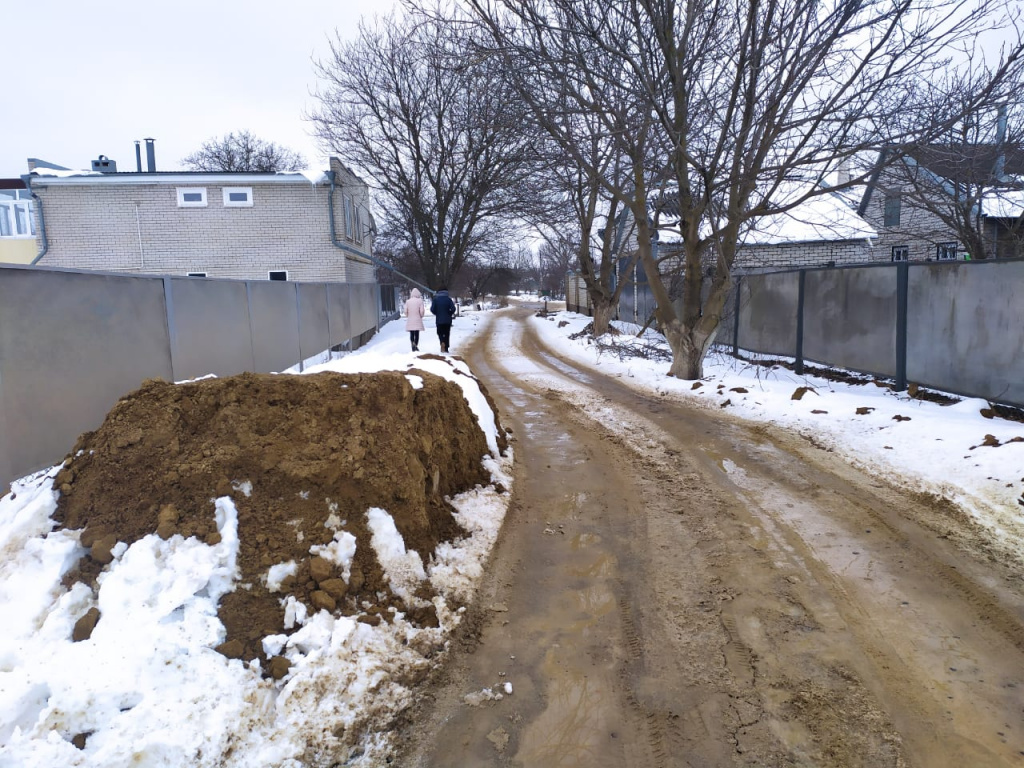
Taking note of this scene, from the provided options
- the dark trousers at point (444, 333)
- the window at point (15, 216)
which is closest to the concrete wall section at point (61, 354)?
the dark trousers at point (444, 333)

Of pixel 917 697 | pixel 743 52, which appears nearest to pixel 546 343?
pixel 743 52

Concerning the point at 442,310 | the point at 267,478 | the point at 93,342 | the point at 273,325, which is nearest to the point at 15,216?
the point at 442,310

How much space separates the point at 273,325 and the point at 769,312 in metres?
10.4

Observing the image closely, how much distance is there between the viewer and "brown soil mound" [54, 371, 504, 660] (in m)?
3.41

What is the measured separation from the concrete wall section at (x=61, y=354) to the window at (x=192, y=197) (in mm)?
16715

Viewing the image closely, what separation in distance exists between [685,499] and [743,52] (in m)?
7.62

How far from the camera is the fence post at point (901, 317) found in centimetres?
957

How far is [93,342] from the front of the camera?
5.96m

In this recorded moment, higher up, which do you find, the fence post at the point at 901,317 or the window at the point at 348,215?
the window at the point at 348,215

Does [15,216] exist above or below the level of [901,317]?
above

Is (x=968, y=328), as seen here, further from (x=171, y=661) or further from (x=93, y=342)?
(x=93, y=342)

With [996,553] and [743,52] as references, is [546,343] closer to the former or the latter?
[743,52]

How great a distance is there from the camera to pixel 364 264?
1084 inches

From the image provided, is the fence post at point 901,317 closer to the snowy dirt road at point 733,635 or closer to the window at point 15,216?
the snowy dirt road at point 733,635
